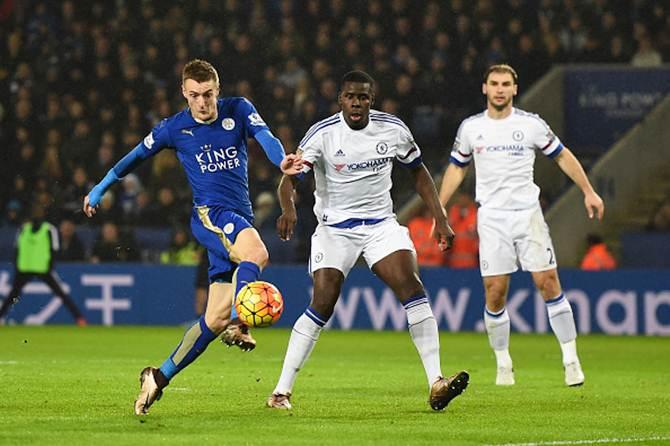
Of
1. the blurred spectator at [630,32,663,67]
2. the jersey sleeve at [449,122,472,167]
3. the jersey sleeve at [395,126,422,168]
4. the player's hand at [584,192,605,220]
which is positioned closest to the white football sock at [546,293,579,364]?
the player's hand at [584,192,605,220]

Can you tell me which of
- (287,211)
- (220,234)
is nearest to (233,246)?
(220,234)

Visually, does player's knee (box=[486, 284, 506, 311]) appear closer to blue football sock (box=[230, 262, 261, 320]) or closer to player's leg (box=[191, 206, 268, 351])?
player's leg (box=[191, 206, 268, 351])

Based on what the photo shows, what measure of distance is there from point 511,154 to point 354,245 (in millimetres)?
2758

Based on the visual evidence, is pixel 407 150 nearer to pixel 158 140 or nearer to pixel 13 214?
pixel 158 140

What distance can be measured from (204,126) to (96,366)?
4.76 meters

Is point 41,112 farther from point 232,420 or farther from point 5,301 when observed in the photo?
point 232,420

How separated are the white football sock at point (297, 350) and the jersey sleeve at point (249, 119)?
4.10ft

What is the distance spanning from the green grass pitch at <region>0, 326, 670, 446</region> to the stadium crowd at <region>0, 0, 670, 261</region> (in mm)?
6440

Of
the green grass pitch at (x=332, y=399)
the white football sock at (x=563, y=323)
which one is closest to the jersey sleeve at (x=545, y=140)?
the white football sock at (x=563, y=323)

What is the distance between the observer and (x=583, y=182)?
1173 cm

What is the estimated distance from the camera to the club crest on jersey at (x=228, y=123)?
9.73 metres

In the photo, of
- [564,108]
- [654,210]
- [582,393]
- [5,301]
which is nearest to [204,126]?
[582,393]

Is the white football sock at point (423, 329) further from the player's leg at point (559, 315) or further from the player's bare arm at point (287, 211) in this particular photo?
the player's leg at point (559, 315)

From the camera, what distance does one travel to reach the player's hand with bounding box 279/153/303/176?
29.5 ft
